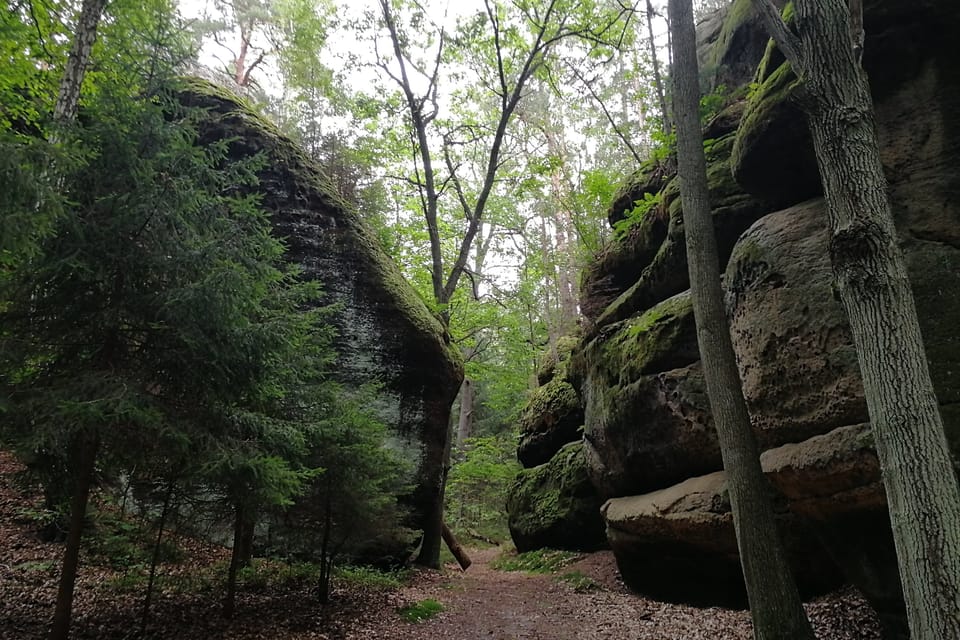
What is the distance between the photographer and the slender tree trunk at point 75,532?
510 cm

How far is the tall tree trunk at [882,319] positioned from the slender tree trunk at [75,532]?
722cm

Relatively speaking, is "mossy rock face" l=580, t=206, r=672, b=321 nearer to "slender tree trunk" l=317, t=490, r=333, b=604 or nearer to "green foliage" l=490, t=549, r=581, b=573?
"green foliage" l=490, t=549, r=581, b=573

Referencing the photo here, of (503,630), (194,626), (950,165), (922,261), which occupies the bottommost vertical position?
(503,630)

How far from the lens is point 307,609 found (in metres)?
7.81

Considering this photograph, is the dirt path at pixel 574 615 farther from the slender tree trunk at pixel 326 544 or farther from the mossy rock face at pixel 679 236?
the mossy rock face at pixel 679 236

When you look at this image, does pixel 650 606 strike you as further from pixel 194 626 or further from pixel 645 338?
pixel 194 626

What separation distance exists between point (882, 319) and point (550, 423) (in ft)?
39.7

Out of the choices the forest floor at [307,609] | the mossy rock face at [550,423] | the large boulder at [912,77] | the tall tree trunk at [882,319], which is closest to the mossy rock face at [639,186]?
the large boulder at [912,77]

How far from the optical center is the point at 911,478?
3.64 metres

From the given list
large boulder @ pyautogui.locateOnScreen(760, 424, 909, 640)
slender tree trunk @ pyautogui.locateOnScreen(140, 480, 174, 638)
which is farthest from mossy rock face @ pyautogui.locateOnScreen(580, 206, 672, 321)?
slender tree trunk @ pyautogui.locateOnScreen(140, 480, 174, 638)

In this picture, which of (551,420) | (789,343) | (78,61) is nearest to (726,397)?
(789,343)

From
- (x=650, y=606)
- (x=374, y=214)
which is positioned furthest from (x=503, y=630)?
(x=374, y=214)

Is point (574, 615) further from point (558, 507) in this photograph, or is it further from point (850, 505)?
point (558, 507)

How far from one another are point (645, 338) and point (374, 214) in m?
9.83
